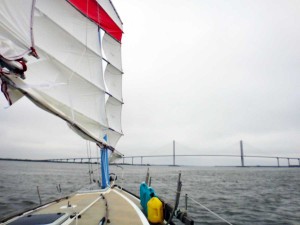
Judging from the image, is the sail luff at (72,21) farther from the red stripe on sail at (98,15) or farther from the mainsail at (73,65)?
the red stripe on sail at (98,15)

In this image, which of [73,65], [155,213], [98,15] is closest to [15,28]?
[155,213]

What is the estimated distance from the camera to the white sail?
3.93 metres

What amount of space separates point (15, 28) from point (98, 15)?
12050 mm

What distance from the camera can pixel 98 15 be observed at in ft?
50.0

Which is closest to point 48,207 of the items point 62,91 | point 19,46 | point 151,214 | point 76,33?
point 151,214

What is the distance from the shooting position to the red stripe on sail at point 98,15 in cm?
1374

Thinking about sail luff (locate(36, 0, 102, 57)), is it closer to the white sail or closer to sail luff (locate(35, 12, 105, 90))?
sail luff (locate(35, 12, 105, 90))

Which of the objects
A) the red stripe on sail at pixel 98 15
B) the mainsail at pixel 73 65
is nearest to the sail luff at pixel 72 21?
the mainsail at pixel 73 65

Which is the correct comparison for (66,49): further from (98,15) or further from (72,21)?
(98,15)

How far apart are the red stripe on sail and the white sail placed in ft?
31.1

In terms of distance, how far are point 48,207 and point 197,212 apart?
380 inches

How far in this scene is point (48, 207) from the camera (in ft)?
26.5

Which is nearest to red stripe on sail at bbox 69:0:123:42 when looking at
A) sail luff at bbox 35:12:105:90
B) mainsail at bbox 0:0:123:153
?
mainsail at bbox 0:0:123:153

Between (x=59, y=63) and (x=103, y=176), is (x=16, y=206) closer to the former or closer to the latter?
(x=103, y=176)
